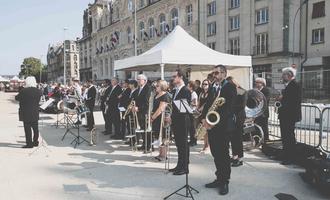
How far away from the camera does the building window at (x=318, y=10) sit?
29766mm

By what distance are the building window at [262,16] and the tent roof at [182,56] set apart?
22.1m

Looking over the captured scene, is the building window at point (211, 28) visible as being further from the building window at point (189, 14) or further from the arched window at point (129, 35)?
the arched window at point (129, 35)

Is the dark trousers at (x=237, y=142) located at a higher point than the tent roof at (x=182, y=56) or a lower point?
lower

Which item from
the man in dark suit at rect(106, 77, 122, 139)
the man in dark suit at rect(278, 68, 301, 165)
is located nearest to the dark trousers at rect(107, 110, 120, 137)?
the man in dark suit at rect(106, 77, 122, 139)

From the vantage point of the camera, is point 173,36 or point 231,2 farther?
point 231,2

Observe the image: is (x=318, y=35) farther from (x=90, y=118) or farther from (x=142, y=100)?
(x=142, y=100)

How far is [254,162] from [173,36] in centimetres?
613

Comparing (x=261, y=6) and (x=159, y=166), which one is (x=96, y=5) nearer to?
(x=261, y=6)

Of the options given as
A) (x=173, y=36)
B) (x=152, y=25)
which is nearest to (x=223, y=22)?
(x=152, y=25)

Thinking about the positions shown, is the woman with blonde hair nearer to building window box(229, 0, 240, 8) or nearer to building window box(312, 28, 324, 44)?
building window box(312, 28, 324, 44)

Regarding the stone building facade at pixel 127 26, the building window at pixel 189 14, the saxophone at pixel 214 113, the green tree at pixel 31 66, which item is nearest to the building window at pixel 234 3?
the stone building facade at pixel 127 26

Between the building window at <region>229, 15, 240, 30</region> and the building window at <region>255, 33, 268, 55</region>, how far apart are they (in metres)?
3.03

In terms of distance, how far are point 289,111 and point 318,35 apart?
27219 mm

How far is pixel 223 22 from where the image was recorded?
36000mm
